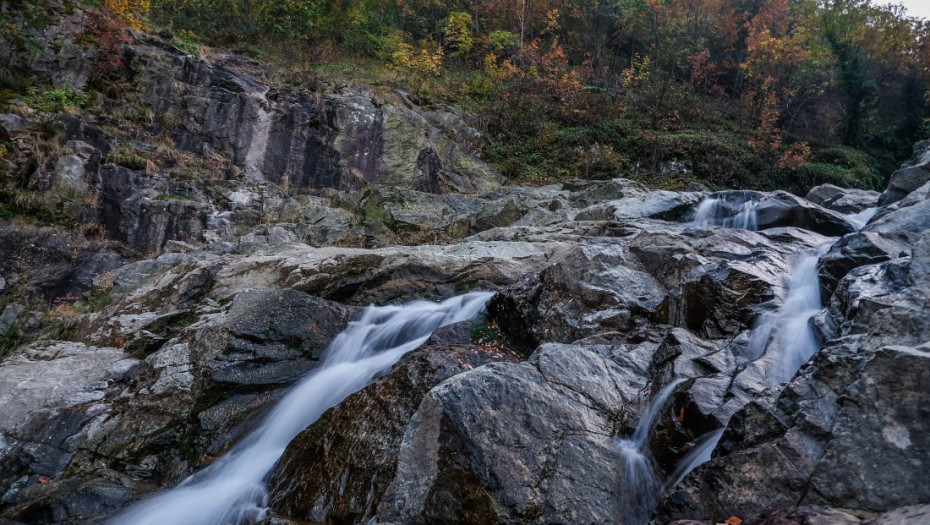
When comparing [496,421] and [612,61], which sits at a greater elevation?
[612,61]

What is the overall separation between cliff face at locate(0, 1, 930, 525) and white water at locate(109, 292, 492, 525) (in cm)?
25

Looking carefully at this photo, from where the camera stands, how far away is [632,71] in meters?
25.4

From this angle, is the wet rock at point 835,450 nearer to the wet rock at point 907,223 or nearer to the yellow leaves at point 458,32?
the wet rock at point 907,223

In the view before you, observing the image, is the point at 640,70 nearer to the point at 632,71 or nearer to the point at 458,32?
the point at 632,71

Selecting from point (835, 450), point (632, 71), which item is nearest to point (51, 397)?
point (835, 450)

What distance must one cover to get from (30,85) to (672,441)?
18.4 meters

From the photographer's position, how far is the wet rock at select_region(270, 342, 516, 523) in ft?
12.4

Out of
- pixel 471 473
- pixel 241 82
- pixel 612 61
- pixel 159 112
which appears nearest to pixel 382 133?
pixel 241 82

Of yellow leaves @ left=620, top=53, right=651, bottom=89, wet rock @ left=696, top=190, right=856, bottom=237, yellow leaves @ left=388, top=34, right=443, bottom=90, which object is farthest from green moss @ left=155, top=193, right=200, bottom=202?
yellow leaves @ left=620, top=53, right=651, bottom=89

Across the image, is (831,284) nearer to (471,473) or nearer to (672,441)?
(672,441)

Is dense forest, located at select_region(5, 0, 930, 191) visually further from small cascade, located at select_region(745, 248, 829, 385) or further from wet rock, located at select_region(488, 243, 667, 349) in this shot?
small cascade, located at select_region(745, 248, 829, 385)

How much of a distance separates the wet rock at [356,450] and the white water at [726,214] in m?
8.86

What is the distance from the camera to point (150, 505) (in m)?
4.68

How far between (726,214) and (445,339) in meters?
8.73
